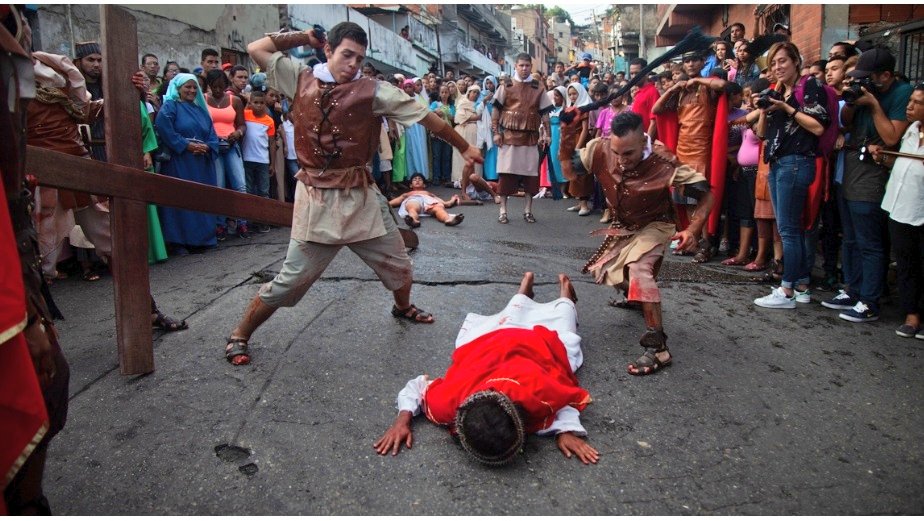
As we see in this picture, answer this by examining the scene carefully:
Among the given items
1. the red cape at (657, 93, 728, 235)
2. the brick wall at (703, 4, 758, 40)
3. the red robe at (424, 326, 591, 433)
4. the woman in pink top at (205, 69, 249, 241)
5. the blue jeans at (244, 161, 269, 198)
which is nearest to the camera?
the red robe at (424, 326, 591, 433)

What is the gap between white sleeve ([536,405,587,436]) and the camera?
278cm

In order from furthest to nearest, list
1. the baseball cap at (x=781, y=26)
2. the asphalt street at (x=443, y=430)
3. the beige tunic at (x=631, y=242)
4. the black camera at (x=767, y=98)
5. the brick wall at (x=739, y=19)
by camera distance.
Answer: the brick wall at (x=739, y=19)
the baseball cap at (x=781, y=26)
the black camera at (x=767, y=98)
the beige tunic at (x=631, y=242)
the asphalt street at (x=443, y=430)

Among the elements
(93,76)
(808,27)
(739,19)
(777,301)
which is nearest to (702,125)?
(777,301)

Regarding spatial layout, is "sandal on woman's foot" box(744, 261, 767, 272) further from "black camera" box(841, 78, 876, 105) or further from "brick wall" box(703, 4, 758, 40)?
"brick wall" box(703, 4, 758, 40)

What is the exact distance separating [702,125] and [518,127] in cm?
249

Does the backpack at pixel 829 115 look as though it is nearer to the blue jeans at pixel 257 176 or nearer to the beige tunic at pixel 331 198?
the beige tunic at pixel 331 198

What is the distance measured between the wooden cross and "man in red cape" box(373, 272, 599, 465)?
141 cm

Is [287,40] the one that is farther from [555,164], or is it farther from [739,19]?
[739,19]

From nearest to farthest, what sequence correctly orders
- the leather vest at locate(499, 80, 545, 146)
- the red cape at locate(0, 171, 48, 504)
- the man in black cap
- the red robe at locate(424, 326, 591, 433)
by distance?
the red cape at locate(0, 171, 48, 504) → the red robe at locate(424, 326, 591, 433) → the man in black cap → the leather vest at locate(499, 80, 545, 146)

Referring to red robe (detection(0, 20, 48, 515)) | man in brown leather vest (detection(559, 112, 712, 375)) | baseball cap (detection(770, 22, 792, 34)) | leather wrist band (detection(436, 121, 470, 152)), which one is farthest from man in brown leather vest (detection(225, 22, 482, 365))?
baseball cap (detection(770, 22, 792, 34))

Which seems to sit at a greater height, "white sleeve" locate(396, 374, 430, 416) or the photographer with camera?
the photographer with camera

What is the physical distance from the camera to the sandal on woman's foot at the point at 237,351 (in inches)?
139

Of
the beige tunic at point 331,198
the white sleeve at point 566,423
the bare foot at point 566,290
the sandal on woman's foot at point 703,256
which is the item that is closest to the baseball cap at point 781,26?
the sandal on woman's foot at point 703,256

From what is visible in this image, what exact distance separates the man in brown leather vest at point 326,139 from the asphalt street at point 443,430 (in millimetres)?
487
